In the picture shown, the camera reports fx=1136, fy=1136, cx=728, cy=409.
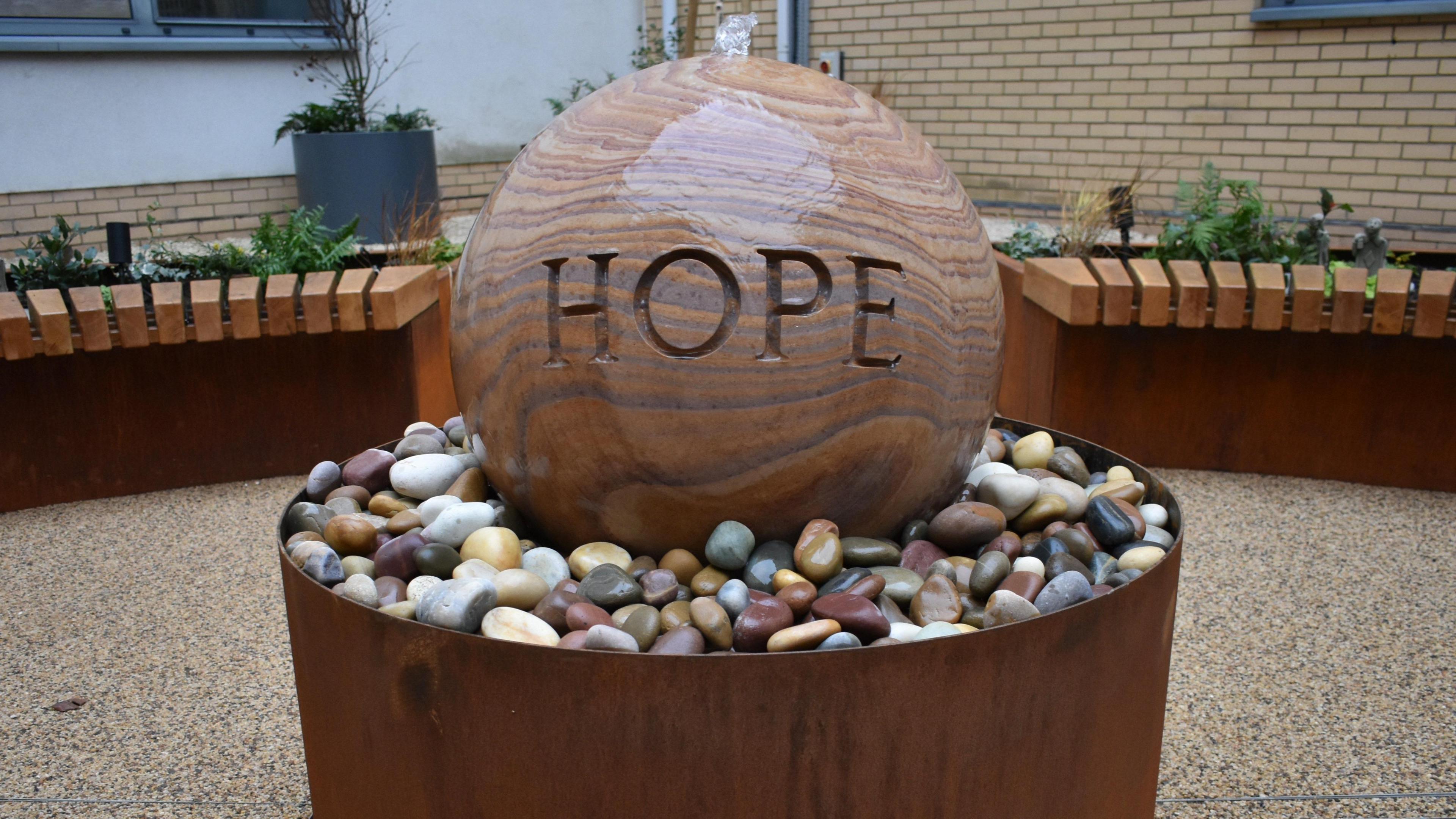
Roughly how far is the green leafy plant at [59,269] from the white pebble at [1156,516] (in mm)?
4795

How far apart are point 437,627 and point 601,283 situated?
0.73 metres

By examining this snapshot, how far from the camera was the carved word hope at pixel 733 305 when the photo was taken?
7.14ft

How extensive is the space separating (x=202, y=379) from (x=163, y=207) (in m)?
5.30

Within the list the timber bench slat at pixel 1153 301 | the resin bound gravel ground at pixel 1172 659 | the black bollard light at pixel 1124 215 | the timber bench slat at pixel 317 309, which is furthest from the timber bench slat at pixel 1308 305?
the timber bench slat at pixel 317 309

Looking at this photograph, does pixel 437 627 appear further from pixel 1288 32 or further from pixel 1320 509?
pixel 1288 32

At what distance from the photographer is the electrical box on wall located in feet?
36.5

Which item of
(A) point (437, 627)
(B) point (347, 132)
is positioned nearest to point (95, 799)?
(A) point (437, 627)

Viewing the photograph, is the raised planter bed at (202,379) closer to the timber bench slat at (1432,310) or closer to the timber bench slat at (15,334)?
the timber bench slat at (15,334)

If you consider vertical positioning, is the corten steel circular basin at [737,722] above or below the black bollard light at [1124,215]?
below

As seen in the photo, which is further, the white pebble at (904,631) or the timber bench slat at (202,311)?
the timber bench slat at (202,311)

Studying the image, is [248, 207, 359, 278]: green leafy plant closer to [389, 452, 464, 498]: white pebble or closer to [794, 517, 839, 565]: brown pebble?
[389, 452, 464, 498]: white pebble

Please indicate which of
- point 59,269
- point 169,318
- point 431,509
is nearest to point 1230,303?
point 431,509

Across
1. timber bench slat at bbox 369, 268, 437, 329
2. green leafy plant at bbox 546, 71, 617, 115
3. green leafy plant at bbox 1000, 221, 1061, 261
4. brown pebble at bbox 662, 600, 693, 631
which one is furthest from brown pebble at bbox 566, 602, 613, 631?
green leafy plant at bbox 546, 71, 617, 115

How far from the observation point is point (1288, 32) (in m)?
8.48
